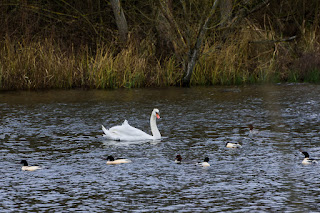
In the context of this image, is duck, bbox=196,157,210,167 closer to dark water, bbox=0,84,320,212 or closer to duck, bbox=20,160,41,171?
dark water, bbox=0,84,320,212

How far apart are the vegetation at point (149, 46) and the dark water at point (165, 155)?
11.5 feet

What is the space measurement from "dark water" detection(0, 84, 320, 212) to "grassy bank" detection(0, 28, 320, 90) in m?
3.22

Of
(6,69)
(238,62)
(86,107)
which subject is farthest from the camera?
(238,62)

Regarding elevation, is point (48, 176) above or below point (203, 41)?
below

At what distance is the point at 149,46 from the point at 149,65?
1080 millimetres

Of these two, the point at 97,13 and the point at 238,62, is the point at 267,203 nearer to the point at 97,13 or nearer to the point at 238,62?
the point at 238,62

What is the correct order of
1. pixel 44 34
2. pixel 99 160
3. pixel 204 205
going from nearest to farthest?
pixel 204 205
pixel 99 160
pixel 44 34

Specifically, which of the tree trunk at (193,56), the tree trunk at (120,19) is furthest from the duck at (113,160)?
the tree trunk at (120,19)

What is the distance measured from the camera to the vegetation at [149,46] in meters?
22.6

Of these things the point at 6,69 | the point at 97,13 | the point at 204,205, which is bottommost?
the point at 204,205

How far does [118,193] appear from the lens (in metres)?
8.18

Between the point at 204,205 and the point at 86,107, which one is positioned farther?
the point at 86,107

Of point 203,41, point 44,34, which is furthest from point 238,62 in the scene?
point 44,34

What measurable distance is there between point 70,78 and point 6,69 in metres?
2.23
